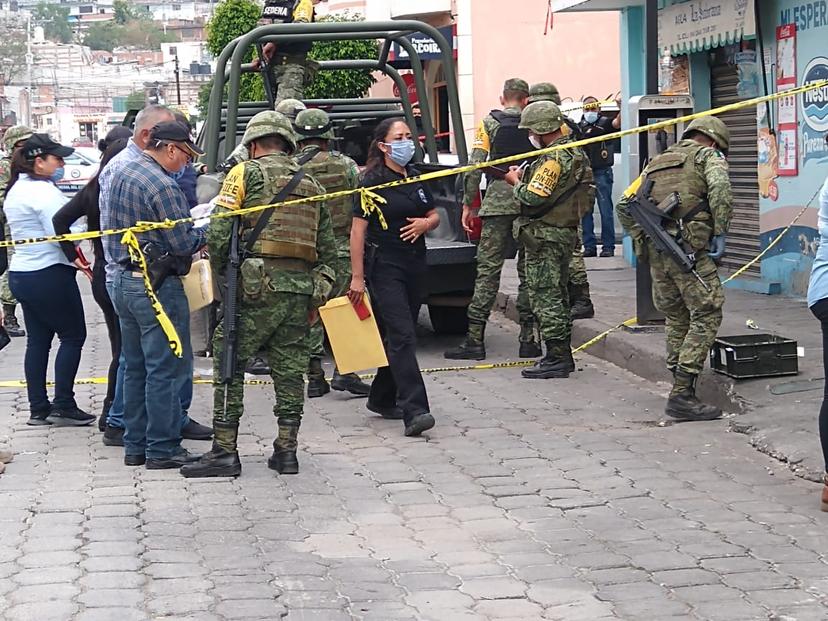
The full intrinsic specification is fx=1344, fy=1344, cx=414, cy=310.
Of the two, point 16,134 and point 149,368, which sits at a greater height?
point 16,134

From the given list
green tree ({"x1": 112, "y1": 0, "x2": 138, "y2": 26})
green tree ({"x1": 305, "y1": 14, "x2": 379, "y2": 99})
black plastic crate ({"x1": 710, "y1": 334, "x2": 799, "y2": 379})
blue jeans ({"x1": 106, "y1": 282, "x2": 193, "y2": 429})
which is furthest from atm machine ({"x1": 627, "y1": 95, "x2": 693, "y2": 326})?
green tree ({"x1": 112, "y1": 0, "x2": 138, "y2": 26})

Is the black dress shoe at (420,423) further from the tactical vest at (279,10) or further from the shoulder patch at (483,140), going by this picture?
the tactical vest at (279,10)

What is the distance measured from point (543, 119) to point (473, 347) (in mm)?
2095

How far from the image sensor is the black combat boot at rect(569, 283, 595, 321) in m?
11.1

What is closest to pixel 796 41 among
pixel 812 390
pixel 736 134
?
pixel 736 134

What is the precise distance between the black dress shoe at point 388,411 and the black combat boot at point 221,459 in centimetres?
160

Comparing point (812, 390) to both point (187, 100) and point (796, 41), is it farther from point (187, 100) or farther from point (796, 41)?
point (187, 100)

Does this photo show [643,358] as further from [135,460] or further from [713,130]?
[135,460]

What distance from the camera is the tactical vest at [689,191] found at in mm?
7766

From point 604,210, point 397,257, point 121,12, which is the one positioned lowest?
point 604,210

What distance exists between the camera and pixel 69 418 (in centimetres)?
832

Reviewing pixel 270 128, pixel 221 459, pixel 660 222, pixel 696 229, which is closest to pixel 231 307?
pixel 221 459

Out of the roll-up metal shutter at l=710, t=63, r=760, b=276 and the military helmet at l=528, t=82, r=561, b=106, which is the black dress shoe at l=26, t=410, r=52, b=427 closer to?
the military helmet at l=528, t=82, r=561, b=106

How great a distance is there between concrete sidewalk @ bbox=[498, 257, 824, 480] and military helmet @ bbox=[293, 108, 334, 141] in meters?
2.82
